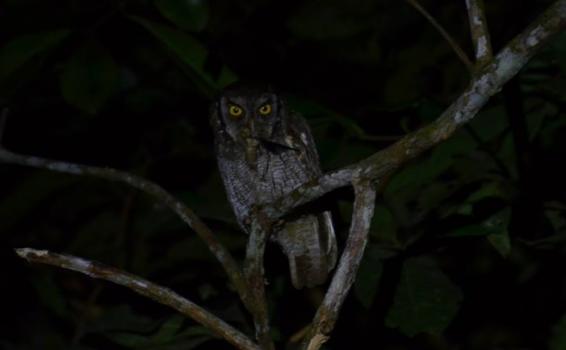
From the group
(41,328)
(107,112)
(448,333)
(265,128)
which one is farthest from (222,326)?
(41,328)

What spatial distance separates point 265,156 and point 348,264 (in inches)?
43.7

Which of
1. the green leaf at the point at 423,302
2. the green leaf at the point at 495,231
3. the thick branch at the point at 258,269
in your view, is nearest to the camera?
the thick branch at the point at 258,269

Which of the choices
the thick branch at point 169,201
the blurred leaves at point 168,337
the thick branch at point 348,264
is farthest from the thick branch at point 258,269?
the blurred leaves at point 168,337

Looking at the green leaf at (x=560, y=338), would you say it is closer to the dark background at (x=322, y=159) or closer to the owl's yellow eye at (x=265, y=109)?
the dark background at (x=322, y=159)

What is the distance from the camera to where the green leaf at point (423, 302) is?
2301 millimetres

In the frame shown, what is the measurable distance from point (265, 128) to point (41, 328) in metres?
2.00

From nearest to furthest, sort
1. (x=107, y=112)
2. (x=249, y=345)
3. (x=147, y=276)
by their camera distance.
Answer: (x=249, y=345)
(x=147, y=276)
(x=107, y=112)

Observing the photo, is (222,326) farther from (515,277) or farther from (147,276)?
(515,277)

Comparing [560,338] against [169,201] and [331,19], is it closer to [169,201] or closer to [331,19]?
[169,201]

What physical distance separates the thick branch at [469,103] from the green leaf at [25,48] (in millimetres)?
1098

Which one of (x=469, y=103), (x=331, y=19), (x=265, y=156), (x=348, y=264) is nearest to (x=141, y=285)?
(x=348, y=264)

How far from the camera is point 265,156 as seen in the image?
303 centimetres

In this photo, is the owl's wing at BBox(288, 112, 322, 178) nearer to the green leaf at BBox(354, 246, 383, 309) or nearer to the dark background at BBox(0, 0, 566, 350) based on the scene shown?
the dark background at BBox(0, 0, 566, 350)

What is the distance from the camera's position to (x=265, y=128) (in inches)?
118
